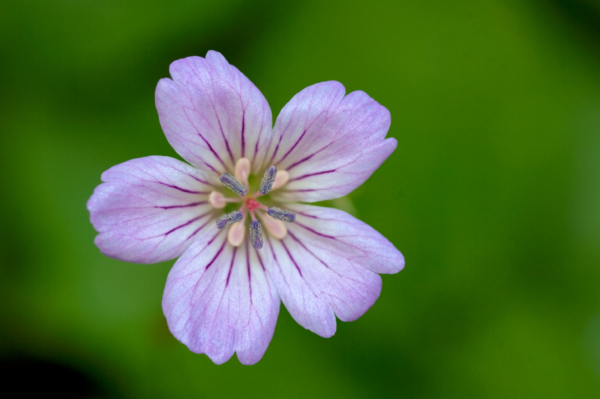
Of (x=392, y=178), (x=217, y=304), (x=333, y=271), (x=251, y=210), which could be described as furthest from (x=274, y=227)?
(x=392, y=178)

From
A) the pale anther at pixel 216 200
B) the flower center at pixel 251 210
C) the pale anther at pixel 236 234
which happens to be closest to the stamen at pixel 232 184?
the flower center at pixel 251 210

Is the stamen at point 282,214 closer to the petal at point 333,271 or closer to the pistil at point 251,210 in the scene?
the pistil at point 251,210

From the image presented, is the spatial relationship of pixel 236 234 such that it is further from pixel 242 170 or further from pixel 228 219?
pixel 242 170

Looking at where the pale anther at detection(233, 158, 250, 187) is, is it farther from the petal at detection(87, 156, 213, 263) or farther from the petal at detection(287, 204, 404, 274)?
the petal at detection(287, 204, 404, 274)

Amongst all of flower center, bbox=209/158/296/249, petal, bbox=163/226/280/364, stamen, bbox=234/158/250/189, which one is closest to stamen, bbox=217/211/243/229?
flower center, bbox=209/158/296/249

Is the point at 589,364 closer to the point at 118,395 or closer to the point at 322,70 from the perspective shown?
the point at 322,70

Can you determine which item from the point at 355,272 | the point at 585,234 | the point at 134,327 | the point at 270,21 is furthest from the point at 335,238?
the point at 585,234
